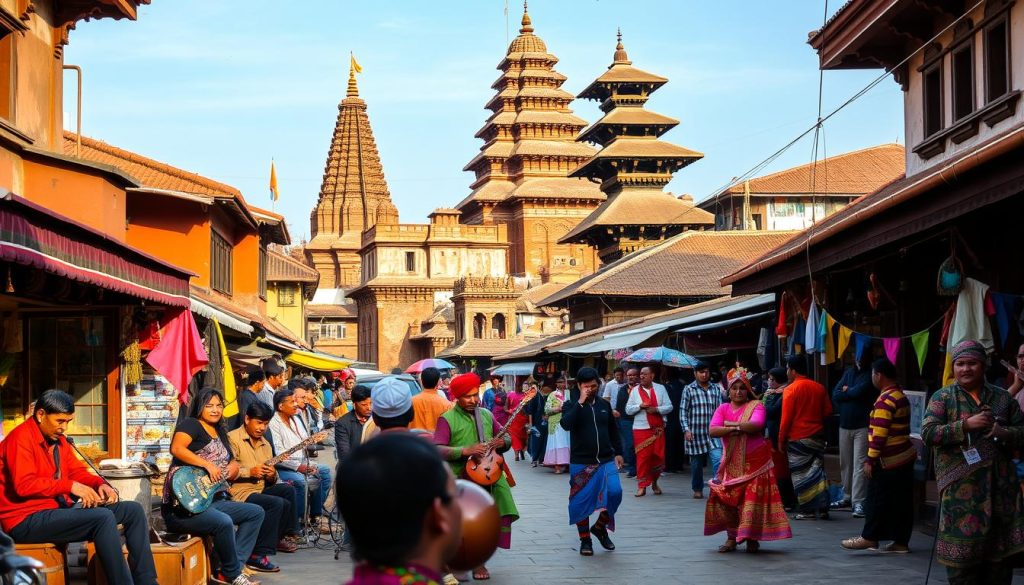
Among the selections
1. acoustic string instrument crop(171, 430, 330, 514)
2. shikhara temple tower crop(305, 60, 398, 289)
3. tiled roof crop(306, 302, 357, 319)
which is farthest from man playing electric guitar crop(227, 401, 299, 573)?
shikhara temple tower crop(305, 60, 398, 289)

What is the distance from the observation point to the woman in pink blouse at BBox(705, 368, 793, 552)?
36.2 ft

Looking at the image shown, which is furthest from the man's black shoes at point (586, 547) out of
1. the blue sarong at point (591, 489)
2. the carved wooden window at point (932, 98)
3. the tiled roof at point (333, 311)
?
the tiled roof at point (333, 311)

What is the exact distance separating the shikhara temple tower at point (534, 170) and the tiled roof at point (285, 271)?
119 ft

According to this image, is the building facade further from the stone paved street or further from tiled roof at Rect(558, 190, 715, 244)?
the stone paved street

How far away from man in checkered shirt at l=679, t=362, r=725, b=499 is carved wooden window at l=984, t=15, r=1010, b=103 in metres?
5.85

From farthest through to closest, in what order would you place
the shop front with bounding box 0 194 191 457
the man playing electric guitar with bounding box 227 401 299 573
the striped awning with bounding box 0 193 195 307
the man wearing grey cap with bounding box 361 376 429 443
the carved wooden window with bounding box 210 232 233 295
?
the carved wooden window with bounding box 210 232 233 295
the man playing electric guitar with bounding box 227 401 299 573
the shop front with bounding box 0 194 191 457
the man wearing grey cap with bounding box 361 376 429 443
the striped awning with bounding box 0 193 195 307

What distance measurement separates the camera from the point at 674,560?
11.1 m

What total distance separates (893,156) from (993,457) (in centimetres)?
4787

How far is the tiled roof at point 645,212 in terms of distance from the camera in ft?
155

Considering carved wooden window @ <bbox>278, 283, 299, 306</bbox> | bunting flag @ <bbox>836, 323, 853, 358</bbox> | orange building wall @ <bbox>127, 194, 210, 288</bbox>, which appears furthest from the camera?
carved wooden window @ <bbox>278, 283, 299, 306</bbox>

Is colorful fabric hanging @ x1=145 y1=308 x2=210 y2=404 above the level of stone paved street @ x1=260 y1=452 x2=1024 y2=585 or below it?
above

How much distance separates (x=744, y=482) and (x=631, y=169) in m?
39.7

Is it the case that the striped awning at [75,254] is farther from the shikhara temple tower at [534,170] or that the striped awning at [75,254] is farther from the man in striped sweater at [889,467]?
the shikhara temple tower at [534,170]

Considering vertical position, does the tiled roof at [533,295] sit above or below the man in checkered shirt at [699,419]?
above
